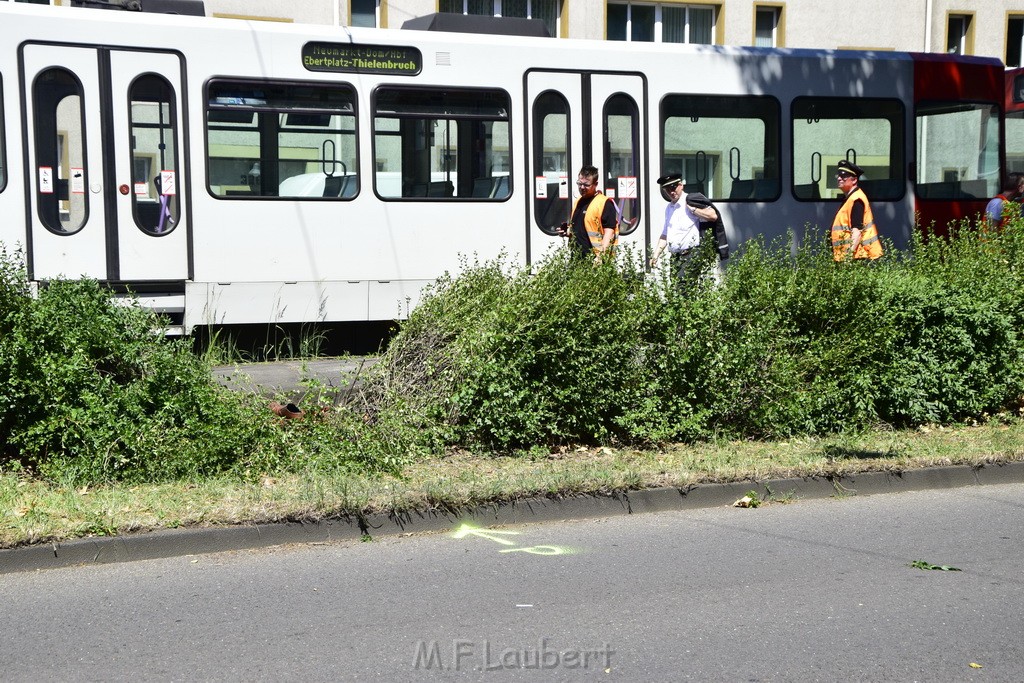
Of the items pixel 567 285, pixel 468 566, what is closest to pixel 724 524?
pixel 468 566

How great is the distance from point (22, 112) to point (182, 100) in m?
1.48

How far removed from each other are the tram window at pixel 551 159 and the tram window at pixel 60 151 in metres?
4.74

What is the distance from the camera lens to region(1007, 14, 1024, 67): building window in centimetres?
2762

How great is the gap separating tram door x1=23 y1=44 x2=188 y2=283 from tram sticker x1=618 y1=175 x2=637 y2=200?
16.0 ft

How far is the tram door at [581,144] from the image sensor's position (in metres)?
13.2

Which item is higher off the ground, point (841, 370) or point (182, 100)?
point (182, 100)

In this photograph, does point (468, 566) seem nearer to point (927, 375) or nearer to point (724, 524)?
point (724, 524)

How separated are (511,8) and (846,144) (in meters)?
11.1

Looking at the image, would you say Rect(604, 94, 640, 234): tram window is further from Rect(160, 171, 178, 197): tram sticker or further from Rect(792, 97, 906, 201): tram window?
Rect(160, 171, 178, 197): tram sticker

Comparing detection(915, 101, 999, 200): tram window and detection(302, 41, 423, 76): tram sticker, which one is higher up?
detection(302, 41, 423, 76): tram sticker

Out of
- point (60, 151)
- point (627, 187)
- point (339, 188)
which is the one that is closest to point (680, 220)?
point (627, 187)

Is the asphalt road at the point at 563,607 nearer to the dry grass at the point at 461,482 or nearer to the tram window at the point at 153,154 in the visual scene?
the dry grass at the point at 461,482

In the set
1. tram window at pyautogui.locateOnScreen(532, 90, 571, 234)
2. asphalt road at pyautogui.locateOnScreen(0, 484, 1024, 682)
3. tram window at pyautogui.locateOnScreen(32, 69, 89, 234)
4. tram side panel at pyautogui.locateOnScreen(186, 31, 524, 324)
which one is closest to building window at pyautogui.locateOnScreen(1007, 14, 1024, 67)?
tram window at pyautogui.locateOnScreen(532, 90, 571, 234)

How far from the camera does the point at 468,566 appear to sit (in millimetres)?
Answer: 5953
